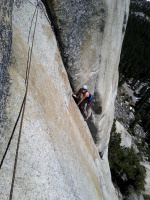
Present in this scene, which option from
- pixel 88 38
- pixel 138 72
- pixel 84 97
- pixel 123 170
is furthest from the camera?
pixel 138 72

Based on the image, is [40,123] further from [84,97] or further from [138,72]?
[138,72]

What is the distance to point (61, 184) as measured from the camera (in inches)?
217

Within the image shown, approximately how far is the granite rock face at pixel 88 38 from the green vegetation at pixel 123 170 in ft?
36.6

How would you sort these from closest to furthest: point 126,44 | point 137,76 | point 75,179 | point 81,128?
point 75,179
point 81,128
point 137,76
point 126,44

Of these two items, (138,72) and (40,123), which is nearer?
(40,123)

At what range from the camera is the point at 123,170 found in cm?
2066

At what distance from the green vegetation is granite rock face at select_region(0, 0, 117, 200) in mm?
12842

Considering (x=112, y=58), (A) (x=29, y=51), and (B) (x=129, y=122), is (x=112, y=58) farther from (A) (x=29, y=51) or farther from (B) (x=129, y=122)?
(B) (x=129, y=122)

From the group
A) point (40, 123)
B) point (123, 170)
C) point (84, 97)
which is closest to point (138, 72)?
point (123, 170)

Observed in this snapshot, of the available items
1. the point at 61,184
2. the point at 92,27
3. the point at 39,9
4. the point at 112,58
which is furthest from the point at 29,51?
the point at 112,58

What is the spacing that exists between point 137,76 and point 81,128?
5190cm

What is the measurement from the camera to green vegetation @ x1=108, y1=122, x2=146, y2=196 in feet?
66.3

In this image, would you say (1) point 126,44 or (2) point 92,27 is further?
(1) point 126,44

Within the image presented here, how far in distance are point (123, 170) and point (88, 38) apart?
53.8ft
